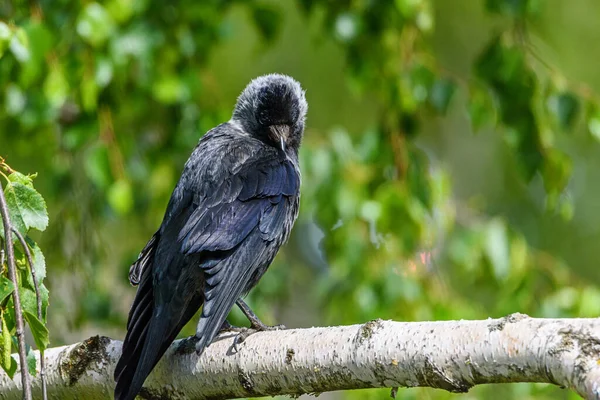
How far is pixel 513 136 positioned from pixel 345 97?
12.2ft

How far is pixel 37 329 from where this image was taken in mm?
2254

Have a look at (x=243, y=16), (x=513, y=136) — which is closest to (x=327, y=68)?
(x=243, y=16)

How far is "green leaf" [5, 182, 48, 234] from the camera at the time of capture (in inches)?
92.8

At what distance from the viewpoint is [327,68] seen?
8094mm

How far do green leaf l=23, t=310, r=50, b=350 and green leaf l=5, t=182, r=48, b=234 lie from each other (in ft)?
0.82

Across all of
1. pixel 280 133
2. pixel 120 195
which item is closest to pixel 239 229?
pixel 280 133

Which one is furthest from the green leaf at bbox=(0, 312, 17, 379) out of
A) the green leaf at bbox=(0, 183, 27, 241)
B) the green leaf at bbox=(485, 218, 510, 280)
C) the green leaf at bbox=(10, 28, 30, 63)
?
the green leaf at bbox=(485, 218, 510, 280)

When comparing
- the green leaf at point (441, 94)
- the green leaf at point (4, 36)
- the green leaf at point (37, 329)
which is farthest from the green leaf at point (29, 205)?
the green leaf at point (441, 94)

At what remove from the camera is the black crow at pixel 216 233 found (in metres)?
3.22

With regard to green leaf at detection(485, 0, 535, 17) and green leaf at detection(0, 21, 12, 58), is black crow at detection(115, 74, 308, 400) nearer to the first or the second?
green leaf at detection(0, 21, 12, 58)

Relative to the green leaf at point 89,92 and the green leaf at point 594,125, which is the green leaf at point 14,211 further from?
the green leaf at point 594,125

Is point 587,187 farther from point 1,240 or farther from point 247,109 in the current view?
point 1,240

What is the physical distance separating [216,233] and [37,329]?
1.37 m

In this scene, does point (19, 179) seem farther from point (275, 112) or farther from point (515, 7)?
point (515, 7)
